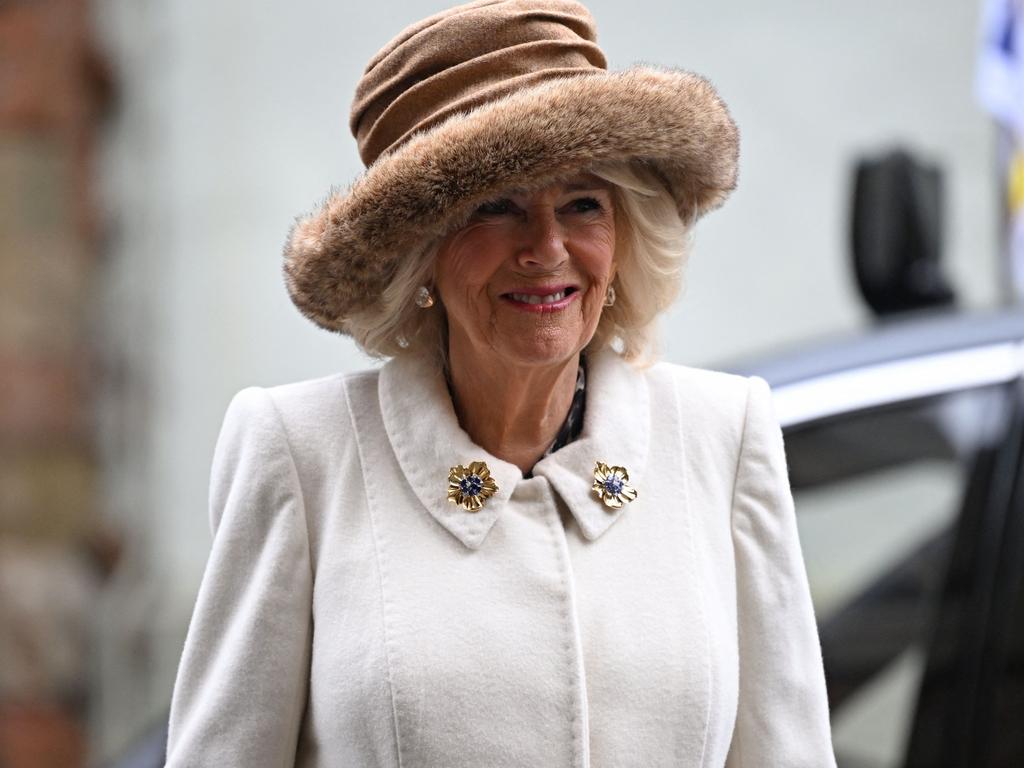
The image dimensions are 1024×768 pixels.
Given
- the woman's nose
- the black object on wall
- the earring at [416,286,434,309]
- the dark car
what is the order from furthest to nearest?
the black object on wall < the dark car < the earring at [416,286,434,309] < the woman's nose

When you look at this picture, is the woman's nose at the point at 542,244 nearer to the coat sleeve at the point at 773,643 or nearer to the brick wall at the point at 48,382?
the coat sleeve at the point at 773,643

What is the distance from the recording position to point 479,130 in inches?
73.5

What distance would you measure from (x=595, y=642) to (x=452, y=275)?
0.48 meters

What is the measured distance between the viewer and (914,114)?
19.4 ft

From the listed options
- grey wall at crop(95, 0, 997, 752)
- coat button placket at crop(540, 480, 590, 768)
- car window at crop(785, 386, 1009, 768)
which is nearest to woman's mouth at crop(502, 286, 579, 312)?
coat button placket at crop(540, 480, 590, 768)

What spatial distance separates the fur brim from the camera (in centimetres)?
187

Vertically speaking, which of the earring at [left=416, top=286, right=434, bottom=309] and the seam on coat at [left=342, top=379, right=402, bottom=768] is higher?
the earring at [left=416, top=286, right=434, bottom=309]

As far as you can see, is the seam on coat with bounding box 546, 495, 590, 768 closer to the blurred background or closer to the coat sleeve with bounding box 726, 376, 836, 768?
the coat sleeve with bounding box 726, 376, 836, 768

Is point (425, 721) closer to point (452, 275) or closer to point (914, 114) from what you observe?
point (452, 275)

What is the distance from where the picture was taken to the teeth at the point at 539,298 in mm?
1998

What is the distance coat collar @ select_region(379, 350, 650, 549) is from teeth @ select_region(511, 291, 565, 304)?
0.74 ft

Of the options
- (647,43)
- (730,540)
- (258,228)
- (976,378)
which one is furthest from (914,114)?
(730,540)

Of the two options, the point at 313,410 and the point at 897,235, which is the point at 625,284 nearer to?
the point at 313,410

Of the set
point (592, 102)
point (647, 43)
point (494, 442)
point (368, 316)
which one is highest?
point (647, 43)
